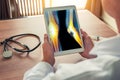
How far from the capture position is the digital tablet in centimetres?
105

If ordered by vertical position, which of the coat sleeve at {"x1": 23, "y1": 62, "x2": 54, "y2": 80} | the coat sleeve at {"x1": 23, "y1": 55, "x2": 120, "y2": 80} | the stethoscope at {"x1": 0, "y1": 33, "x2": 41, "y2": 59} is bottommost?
the coat sleeve at {"x1": 23, "y1": 62, "x2": 54, "y2": 80}

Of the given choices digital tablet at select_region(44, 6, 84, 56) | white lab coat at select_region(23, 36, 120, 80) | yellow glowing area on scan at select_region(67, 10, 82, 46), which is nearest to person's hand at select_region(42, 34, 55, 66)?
digital tablet at select_region(44, 6, 84, 56)

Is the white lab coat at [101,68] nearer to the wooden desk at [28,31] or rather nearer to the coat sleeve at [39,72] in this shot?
the coat sleeve at [39,72]

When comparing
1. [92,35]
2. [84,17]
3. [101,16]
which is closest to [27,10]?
[101,16]

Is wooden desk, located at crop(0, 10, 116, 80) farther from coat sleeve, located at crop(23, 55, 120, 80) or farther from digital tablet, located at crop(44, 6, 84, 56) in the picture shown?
coat sleeve, located at crop(23, 55, 120, 80)

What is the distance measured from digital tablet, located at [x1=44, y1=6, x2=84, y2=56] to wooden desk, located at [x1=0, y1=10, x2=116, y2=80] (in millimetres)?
50

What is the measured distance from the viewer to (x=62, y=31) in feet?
3.49

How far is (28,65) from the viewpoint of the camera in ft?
3.39

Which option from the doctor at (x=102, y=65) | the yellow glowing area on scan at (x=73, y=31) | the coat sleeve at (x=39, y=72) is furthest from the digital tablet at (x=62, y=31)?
the doctor at (x=102, y=65)

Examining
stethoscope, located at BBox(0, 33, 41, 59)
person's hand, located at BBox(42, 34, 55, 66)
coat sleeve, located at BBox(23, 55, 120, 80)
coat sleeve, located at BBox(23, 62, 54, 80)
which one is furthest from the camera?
stethoscope, located at BBox(0, 33, 41, 59)

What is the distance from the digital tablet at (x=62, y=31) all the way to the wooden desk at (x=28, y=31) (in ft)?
0.16

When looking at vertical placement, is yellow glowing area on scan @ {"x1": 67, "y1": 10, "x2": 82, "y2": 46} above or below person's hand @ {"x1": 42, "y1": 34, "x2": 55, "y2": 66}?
above

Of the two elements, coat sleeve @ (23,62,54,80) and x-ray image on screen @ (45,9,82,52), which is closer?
coat sleeve @ (23,62,54,80)

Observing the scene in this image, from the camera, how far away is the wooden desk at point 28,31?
1001 millimetres
